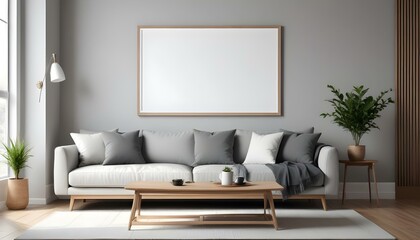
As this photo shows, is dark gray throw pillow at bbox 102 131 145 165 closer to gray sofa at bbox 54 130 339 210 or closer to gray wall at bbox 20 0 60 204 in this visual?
gray sofa at bbox 54 130 339 210

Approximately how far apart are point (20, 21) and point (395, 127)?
4731 millimetres

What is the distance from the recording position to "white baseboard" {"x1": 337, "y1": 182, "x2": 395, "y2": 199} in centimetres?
684

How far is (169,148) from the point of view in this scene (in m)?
6.44

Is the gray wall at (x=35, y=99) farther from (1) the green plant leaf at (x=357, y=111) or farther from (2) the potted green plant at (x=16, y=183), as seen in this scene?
(1) the green plant leaf at (x=357, y=111)

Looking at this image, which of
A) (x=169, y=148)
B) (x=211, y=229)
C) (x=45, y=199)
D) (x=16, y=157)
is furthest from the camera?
(x=169, y=148)

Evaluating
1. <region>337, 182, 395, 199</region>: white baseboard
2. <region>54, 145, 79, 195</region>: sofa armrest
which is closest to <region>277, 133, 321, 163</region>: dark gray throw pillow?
<region>337, 182, 395, 199</region>: white baseboard

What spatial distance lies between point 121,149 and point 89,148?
0.38m

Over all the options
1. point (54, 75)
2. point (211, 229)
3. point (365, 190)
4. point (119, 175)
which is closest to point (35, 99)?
point (54, 75)

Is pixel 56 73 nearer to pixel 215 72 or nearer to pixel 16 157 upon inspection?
pixel 16 157

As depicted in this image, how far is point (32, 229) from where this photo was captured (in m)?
4.67

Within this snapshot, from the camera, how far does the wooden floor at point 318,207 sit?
473 cm

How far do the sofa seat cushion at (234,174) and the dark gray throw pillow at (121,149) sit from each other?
78 centimetres

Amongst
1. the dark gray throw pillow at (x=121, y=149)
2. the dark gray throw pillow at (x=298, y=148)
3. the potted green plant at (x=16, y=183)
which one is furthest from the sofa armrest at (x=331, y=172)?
the potted green plant at (x=16, y=183)

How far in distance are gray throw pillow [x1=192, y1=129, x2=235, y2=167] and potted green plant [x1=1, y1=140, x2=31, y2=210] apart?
1.87m
